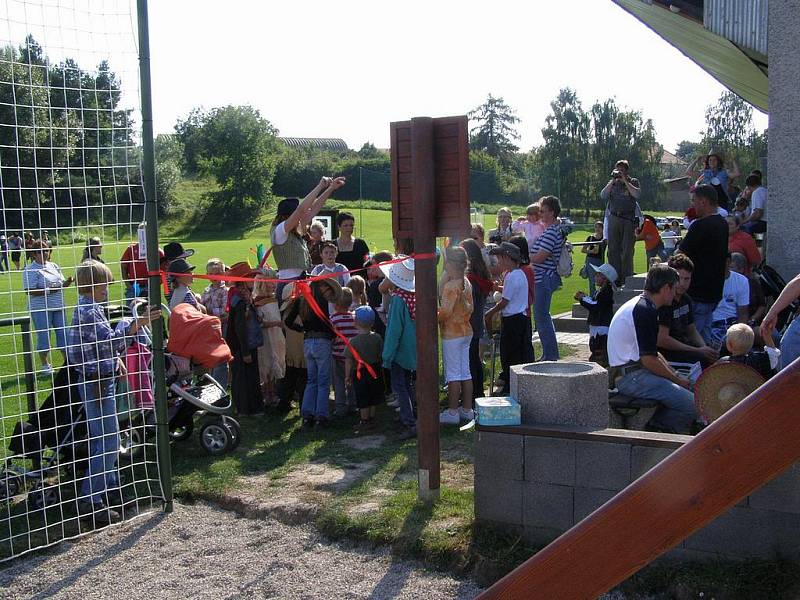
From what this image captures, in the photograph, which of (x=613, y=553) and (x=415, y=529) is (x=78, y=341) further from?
(x=613, y=553)

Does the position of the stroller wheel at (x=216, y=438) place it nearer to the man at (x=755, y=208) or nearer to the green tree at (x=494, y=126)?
the man at (x=755, y=208)

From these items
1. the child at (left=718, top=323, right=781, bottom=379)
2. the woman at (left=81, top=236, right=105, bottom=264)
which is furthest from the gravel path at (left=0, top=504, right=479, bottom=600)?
the child at (left=718, top=323, right=781, bottom=379)

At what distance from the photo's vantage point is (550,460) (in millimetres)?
5145

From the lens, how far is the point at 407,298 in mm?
8078

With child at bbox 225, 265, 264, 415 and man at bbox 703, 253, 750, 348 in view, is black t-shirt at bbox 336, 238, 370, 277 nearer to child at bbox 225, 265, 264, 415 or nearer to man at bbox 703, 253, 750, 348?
child at bbox 225, 265, 264, 415

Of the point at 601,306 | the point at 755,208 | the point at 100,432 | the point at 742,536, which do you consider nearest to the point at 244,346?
the point at 100,432

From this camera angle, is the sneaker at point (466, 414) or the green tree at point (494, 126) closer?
the sneaker at point (466, 414)

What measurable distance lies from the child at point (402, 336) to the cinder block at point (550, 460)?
9.45 feet

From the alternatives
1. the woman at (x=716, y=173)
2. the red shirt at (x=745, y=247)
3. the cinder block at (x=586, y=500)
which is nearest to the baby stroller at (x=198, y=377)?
the cinder block at (x=586, y=500)

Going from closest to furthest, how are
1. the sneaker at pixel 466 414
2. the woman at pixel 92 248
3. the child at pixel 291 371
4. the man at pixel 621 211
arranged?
the woman at pixel 92 248
the sneaker at pixel 466 414
the child at pixel 291 371
the man at pixel 621 211

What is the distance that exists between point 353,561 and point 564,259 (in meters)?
6.39

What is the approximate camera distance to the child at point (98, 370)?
611 centimetres

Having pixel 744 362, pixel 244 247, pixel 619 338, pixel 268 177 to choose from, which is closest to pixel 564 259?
pixel 619 338

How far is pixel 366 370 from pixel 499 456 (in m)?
3.17
